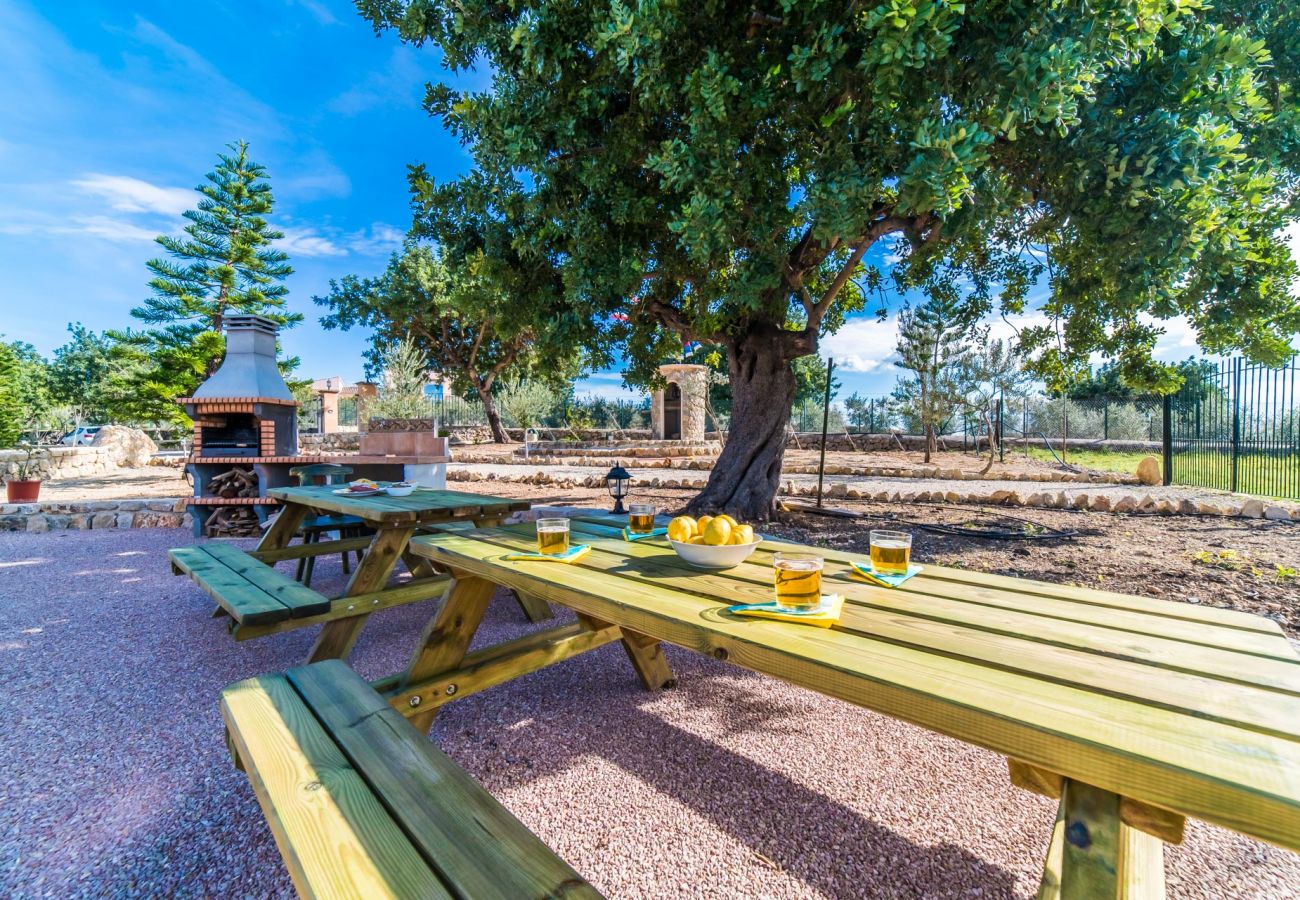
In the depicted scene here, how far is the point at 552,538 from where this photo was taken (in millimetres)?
1658

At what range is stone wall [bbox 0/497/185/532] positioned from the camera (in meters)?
5.77

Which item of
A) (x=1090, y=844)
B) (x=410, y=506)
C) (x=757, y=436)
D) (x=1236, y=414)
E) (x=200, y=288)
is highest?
(x=200, y=288)

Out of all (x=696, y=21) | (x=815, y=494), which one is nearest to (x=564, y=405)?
(x=815, y=494)

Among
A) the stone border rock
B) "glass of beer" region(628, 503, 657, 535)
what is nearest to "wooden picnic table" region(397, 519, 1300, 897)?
"glass of beer" region(628, 503, 657, 535)

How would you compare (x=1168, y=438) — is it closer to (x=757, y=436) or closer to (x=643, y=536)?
(x=757, y=436)

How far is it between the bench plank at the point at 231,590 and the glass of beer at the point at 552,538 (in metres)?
1.00

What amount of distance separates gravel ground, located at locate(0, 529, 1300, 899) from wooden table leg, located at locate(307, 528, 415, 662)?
0.22 metres

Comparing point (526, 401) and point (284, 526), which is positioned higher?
point (526, 401)

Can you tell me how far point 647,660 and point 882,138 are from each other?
125 inches

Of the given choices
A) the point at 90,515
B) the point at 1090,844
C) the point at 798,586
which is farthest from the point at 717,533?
the point at 90,515

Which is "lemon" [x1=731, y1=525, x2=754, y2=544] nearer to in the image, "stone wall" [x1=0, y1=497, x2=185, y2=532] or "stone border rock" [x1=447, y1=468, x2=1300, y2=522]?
"stone border rock" [x1=447, y1=468, x2=1300, y2=522]

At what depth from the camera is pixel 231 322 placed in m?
5.81

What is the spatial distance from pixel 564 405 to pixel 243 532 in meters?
16.0

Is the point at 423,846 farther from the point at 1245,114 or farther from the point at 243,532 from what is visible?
the point at 243,532
